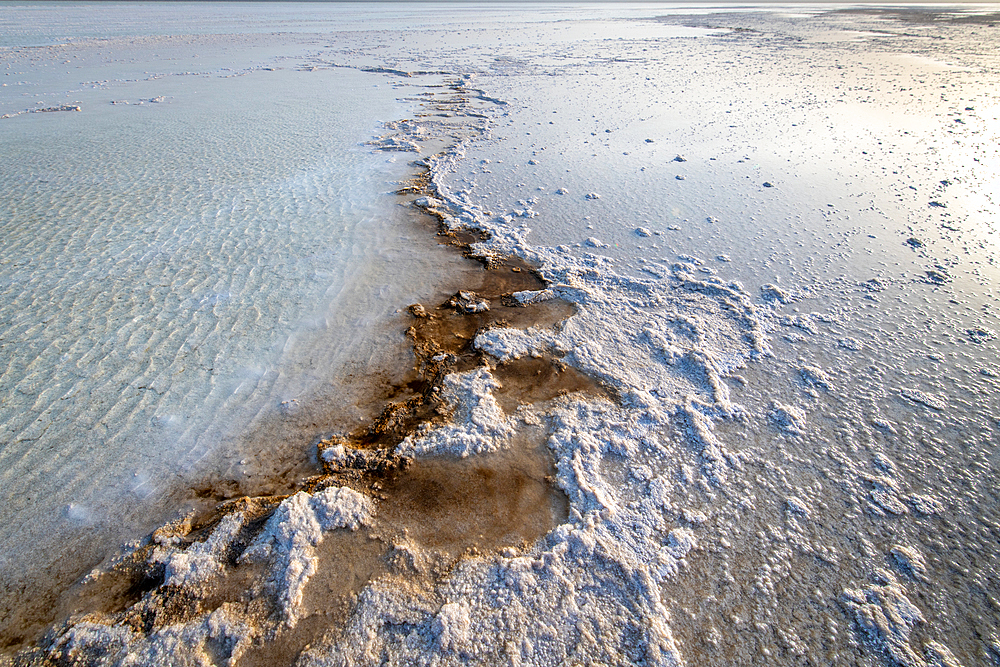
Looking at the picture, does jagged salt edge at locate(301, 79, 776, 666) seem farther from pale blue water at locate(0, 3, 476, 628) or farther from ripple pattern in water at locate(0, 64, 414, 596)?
ripple pattern in water at locate(0, 64, 414, 596)

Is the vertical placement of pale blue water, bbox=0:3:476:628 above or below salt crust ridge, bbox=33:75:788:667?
above

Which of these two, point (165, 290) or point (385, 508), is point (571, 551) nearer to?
point (385, 508)

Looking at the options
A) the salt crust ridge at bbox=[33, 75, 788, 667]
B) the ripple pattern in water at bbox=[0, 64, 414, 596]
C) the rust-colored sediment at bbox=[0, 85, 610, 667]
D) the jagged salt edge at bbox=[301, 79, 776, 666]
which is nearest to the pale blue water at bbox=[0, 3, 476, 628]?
the ripple pattern in water at bbox=[0, 64, 414, 596]

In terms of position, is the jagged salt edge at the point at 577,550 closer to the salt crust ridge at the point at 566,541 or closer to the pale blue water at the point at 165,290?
the salt crust ridge at the point at 566,541

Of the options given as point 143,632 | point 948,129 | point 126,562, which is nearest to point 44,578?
point 126,562

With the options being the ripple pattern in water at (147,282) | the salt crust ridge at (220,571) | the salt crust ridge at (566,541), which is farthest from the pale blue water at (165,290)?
the salt crust ridge at (566,541)

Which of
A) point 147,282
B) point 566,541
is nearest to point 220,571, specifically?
point 566,541
